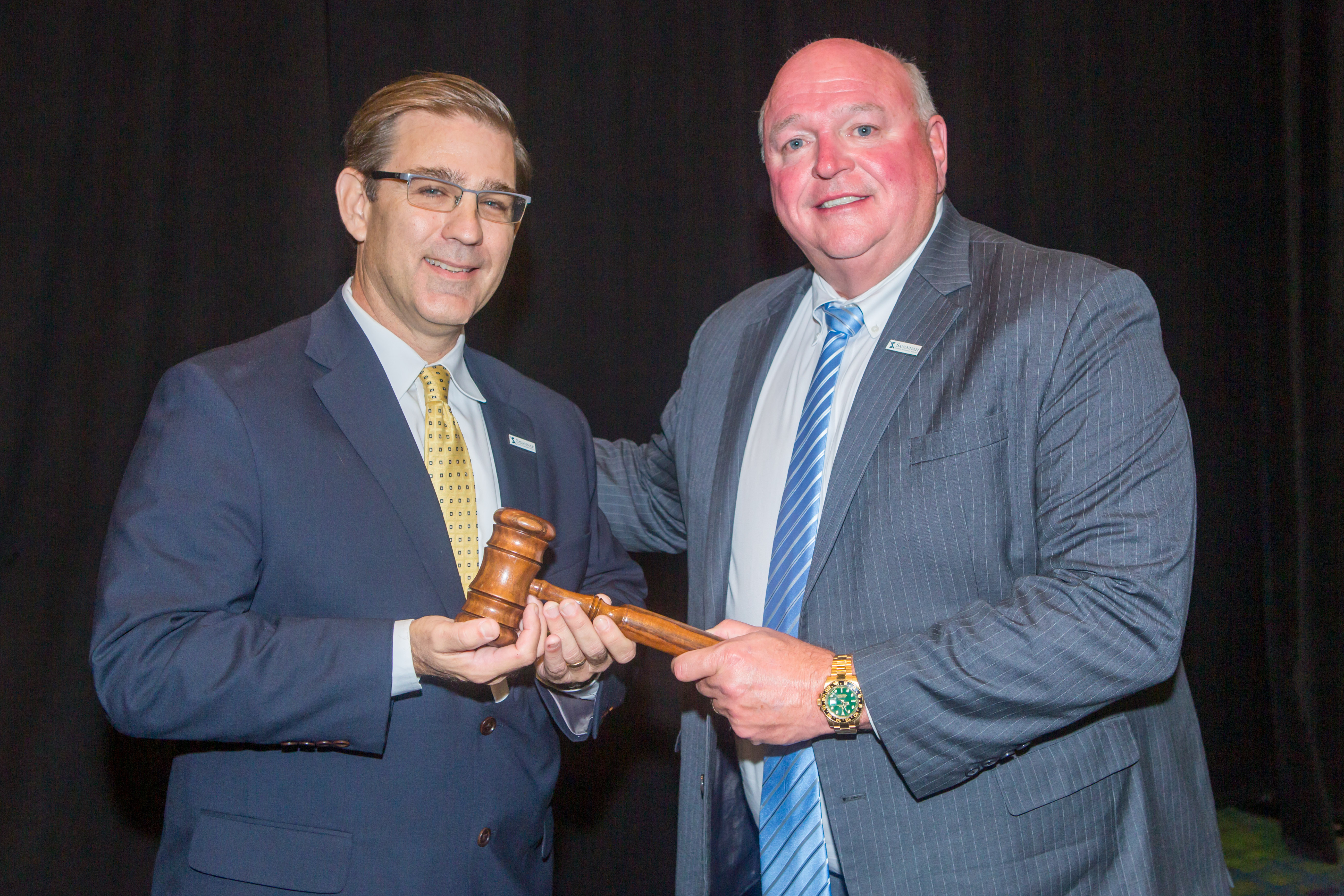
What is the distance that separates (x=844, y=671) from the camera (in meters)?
1.80

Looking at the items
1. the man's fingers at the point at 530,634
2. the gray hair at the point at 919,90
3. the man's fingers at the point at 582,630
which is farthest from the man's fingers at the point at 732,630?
the gray hair at the point at 919,90

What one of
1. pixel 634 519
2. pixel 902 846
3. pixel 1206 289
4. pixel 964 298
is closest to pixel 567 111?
pixel 634 519

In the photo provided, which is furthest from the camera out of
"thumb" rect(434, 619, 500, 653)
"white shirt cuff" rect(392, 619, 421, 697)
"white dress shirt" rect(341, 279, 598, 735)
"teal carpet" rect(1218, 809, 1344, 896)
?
"teal carpet" rect(1218, 809, 1344, 896)

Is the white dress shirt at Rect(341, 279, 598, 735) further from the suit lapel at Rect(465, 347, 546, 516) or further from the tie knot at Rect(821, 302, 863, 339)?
the tie knot at Rect(821, 302, 863, 339)

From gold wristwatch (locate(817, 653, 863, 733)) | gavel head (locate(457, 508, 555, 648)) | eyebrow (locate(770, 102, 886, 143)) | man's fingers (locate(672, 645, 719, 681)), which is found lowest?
gold wristwatch (locate(817, 653, 863, 733))

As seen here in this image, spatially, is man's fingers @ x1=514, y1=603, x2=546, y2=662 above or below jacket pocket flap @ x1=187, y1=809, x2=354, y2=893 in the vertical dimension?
above

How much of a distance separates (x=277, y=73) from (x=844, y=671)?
237cm

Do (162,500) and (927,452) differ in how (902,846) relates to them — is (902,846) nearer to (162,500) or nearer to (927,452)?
(927,452)

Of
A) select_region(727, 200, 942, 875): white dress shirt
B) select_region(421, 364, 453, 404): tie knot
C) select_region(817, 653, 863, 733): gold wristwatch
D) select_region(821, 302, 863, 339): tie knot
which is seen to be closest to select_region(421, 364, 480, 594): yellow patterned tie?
select_region(421, 364, 453, 404): tie knot

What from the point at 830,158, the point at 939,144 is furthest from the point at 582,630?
the point at 939,144

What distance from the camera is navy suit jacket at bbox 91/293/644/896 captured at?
1655 millimetres

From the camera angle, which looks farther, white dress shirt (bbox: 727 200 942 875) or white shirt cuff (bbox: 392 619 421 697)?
white dress shirt (bbox: 727 200 942 875)

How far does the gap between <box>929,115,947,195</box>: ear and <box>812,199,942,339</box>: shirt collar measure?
0.10 metres

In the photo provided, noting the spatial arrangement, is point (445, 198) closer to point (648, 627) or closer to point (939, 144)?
point (648, 627)
